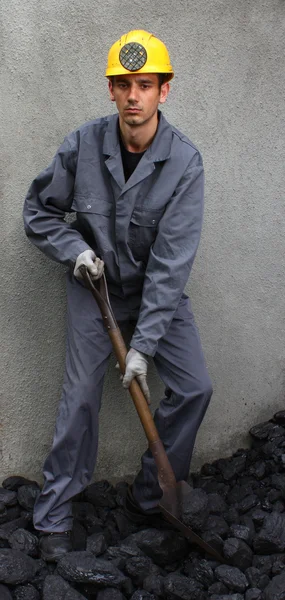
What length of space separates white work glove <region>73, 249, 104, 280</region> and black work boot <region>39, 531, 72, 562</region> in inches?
40.8

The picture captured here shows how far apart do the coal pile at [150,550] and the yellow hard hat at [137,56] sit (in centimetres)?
165

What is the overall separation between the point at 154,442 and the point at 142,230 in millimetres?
832

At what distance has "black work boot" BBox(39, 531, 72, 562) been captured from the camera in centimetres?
331

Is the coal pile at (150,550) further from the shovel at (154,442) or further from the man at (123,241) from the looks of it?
the man at (123,241)

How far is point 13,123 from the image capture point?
3.47 metres

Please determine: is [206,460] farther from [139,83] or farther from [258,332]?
[139,83]

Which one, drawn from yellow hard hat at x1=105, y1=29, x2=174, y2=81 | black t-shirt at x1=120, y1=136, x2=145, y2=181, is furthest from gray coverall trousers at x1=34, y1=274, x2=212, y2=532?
yellow hard hat at x1=105, y1=29, x2=174, y2=81

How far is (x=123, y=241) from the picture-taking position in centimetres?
333

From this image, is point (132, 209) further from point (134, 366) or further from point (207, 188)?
point (207, 188)

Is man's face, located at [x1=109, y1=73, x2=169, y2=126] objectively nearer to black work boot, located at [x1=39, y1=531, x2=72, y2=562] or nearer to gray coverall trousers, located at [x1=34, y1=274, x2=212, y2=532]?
gray coverall trousers, located at [x1=34, y1=274, x2=212, y2=532]

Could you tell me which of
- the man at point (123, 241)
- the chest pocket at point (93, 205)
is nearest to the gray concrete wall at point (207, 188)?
the man at point (123, 241)

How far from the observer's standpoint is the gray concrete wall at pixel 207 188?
3494 millimetres

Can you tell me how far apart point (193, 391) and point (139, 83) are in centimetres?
123

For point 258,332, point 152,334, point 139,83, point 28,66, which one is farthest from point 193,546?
point 28,66
